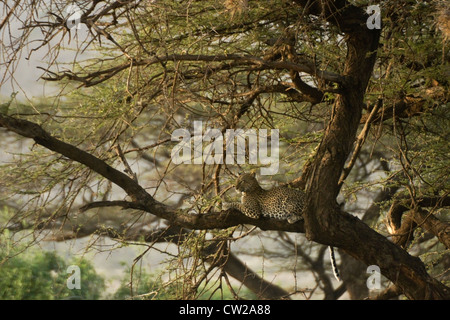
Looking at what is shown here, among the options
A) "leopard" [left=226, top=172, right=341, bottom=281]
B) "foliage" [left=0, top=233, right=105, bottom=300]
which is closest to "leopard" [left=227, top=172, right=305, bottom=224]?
"leopard" [left=226, top=172, right=341, bottom=281]

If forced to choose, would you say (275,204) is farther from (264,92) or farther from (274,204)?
(264,92)

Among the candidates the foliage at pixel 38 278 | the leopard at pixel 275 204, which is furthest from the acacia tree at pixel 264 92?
the foliage at pixel 38 278

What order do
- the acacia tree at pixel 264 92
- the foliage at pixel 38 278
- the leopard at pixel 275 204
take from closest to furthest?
the acacia tree at pixel 264 92
the leopard at pixel 275 204
the foliage at pixel 38 278

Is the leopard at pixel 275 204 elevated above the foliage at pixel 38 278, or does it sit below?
below

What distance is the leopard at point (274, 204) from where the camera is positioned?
2744 mm

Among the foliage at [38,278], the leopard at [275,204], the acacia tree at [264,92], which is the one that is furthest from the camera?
the foliage at [38,278]

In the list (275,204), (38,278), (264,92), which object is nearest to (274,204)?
(275,204)

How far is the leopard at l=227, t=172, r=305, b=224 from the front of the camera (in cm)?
274

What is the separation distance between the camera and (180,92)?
3.17m

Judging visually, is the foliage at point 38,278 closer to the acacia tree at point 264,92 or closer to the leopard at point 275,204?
the acacia tree at point 264,92

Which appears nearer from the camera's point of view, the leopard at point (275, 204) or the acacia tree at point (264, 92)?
the acacia tree at point (264, 92)

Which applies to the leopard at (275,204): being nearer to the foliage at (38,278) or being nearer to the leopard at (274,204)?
the leopard at (274,204)
